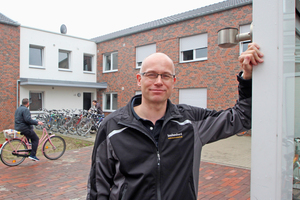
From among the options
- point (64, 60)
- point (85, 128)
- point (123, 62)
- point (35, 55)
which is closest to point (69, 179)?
point (85, 128)

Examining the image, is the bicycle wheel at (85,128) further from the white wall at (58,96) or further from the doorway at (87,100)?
the doorway at (87,100)

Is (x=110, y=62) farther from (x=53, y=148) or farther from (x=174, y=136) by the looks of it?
(x=174, y=136)

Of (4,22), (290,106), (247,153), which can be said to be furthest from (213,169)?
(4,22)

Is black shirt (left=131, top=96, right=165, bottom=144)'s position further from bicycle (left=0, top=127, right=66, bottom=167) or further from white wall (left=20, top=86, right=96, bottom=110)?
white wall (left=20, top=86, right=96, bottom=110)

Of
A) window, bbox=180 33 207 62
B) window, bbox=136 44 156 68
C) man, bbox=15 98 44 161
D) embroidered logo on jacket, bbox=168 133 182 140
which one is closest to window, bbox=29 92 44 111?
window, bbox=136 44 156 68

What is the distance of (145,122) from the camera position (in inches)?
68.8

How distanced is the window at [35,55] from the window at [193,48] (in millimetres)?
10580

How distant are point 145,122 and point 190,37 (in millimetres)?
13740

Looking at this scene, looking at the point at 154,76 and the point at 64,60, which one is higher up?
the point at 64,60

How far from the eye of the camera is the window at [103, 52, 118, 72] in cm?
2011

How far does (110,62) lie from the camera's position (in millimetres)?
20547

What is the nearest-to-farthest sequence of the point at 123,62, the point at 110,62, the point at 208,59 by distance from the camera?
the point at 208,59
the point at 123,62
the point at 110,62

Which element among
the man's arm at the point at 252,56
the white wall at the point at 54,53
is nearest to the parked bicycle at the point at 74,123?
the white wall at the point at 54,53

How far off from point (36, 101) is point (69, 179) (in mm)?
13741
